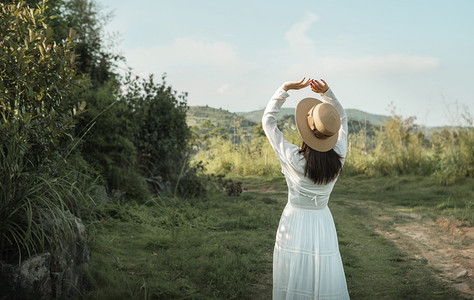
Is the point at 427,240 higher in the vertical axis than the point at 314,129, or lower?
lower

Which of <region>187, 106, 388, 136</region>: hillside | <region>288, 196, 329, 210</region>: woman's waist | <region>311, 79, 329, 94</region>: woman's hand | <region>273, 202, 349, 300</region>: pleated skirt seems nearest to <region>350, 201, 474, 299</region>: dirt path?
<region>273, 202, 349, 300</region>: pleated skirt

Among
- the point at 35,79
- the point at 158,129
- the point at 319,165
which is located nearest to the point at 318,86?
the point at 319,165

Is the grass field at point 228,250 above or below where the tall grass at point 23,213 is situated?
below

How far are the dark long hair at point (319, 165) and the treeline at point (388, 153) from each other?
710cm

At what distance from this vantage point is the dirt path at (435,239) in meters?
5.14

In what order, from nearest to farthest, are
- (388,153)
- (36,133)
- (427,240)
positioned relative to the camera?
(36,133), (427,240), (388,153)

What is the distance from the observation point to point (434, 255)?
589 cm

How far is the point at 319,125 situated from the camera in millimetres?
3021

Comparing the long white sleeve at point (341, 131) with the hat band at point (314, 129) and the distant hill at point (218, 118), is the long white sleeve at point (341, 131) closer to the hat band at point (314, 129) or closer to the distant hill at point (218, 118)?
the hat band at point (314, 129)

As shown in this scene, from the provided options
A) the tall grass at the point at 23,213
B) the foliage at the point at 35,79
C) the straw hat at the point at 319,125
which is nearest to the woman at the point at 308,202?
the straw hat at the point at 319,125

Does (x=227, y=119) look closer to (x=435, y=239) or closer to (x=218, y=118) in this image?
(x=218, y=118)

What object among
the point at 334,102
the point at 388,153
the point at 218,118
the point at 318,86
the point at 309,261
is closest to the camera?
the point at 309,261

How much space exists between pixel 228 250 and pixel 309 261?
2484 mm

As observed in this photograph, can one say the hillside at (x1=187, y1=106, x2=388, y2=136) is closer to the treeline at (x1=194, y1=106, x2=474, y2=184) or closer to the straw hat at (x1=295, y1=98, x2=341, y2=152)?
the treeline at (x1=194, y1=106, x2=474, y2=184)
